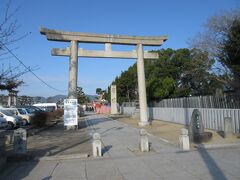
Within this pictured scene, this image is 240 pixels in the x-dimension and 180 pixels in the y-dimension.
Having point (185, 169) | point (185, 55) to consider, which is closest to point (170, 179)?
point (185, 169)

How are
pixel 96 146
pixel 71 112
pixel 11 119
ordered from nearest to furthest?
pixel 96 146, pixel 71 112, pixel 11 119

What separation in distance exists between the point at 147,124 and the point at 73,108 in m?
6.58

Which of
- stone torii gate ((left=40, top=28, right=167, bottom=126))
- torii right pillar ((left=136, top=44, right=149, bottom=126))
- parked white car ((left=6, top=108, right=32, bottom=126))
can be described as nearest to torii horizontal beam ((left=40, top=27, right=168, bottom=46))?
stone torii gate ((left=40, top=28, right=167, bottom=126))

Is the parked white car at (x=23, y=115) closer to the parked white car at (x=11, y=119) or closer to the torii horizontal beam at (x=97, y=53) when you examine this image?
the parked white car at (x=11, y=119)

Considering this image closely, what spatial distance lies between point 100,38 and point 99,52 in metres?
1.15

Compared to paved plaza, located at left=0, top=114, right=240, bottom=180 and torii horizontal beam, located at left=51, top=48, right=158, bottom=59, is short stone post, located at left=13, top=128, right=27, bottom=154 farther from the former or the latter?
torii horizontal beam, located at left=51, top=48, right=158, bottom=59

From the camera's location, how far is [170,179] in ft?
25.6

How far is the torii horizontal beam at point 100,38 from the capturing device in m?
25.1

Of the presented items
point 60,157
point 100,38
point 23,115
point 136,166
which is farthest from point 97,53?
point 136,166

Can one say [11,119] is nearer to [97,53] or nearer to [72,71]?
[72,71]

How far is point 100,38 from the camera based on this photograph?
88.1ft

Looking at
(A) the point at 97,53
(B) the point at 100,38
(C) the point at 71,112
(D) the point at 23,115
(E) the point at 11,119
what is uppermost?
(B) the point at 100,38

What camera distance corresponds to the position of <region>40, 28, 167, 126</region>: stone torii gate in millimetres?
25844

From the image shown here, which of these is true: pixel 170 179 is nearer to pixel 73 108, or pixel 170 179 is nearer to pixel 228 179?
pixel 228 179
